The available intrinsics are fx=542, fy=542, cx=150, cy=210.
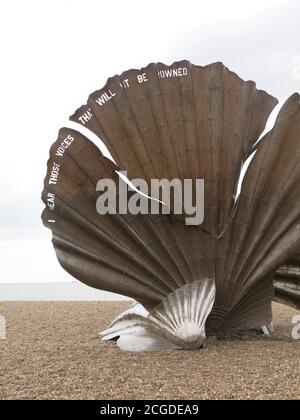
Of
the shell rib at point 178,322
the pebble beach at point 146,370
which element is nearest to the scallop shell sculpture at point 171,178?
the shell rib at point 178,322

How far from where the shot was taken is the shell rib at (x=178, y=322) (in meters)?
6.00

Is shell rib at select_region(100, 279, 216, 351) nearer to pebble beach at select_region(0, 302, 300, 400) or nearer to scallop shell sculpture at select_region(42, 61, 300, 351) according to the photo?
scallop shell sculpture at select_region(42, 61, 300, 351)

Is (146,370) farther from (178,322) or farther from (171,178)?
(171,178)

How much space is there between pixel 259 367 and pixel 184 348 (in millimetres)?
1006

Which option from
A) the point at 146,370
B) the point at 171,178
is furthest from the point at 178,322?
the point at 171,178

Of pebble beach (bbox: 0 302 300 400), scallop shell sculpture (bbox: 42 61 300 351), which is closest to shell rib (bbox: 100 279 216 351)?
scallop shell sculpture (bbox: 42 61 300 351)

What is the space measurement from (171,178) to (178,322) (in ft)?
5.43

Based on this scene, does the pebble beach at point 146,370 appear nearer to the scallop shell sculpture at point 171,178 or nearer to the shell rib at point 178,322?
the shell rib at point 178,322

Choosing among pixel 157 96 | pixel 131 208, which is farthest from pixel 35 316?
pixel 157 96

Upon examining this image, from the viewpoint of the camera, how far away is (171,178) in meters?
6.36

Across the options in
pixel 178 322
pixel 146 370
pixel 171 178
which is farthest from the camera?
pixel 171 178

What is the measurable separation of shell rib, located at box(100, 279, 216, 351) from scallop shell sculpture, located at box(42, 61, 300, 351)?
1.3 inches
